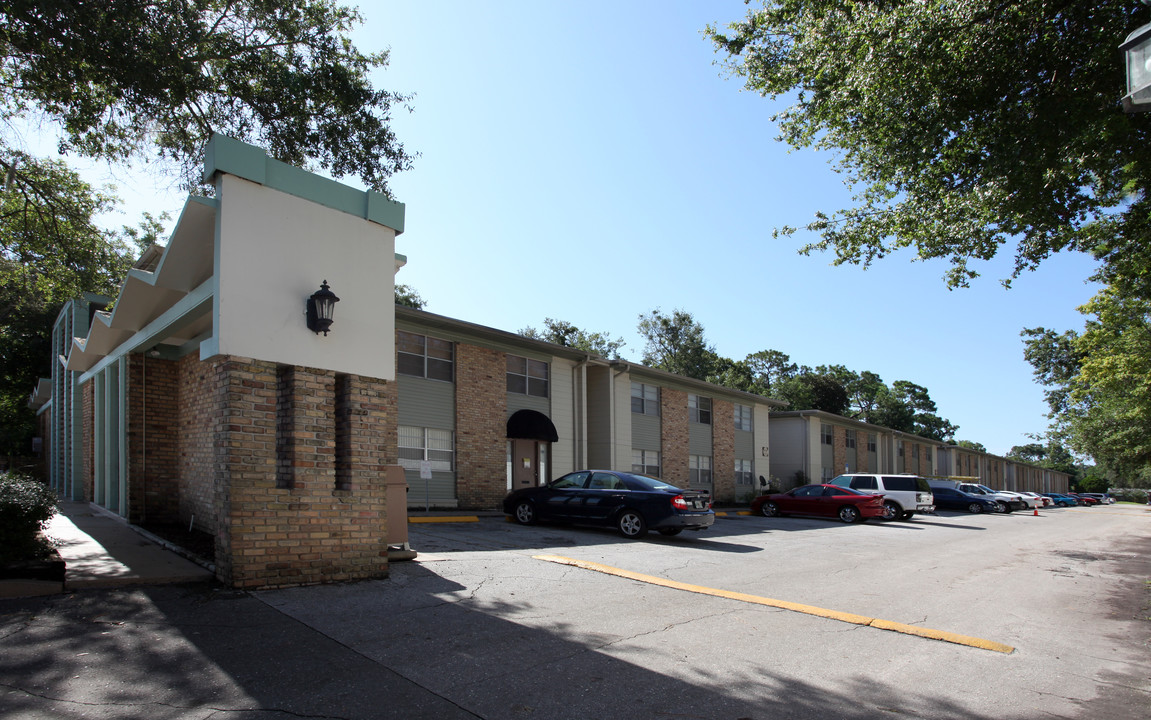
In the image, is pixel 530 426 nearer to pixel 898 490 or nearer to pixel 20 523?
pixel 898 490

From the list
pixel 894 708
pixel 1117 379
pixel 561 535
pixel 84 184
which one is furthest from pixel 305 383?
pixel 1117 379

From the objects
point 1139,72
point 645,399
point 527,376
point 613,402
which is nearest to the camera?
point 1139,72

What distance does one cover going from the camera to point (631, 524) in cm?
1355

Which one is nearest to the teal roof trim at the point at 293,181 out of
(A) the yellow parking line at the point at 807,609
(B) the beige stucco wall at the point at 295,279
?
(B) the beige stucco wall at the point at 295,279

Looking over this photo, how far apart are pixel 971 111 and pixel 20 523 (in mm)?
12809

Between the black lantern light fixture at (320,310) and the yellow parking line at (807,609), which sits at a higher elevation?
the black lantern light fixture at (320,310)

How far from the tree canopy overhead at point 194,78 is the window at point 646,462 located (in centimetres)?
1591

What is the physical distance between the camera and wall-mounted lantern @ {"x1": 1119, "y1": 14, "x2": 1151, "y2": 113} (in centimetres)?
374

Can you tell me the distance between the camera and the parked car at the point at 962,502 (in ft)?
113

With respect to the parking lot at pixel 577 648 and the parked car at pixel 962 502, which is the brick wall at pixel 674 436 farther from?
the parking lot at pixel 577 648

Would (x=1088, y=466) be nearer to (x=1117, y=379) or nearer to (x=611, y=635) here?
(x=1117, y=379)

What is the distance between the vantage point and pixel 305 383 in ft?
24.1

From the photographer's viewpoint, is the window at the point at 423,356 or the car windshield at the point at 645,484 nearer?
the car windshield at the point at 645,484

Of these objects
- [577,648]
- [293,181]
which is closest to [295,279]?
[293,181]
